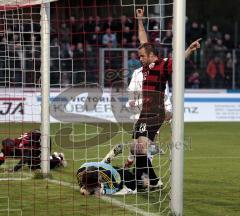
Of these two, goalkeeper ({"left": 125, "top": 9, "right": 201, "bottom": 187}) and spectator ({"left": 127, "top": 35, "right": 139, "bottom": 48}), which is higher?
spectator ({"left": 127, "top": 35, "right": 139, "bottom": 48})

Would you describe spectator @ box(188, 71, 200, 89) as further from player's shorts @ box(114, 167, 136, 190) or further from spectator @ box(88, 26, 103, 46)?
player's shorts @ box(114, 167, 136, 190)

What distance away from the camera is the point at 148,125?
10.7 metres

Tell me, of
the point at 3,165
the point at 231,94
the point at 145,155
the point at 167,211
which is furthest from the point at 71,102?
the point at 167,211

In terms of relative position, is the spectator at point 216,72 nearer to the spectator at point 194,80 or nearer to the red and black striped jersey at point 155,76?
the spectator at point 194,80

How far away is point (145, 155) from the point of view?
10.5 metres

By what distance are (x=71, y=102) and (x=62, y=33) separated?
4057 mm

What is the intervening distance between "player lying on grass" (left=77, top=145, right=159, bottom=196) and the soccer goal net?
1.7 inches

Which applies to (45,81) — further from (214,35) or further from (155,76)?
(214,35)

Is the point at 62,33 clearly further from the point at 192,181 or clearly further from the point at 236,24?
the point at 192,181

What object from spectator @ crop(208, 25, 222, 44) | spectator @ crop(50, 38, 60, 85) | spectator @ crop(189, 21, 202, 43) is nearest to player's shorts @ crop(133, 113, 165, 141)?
spectator @ crop(50, 38, 60, 85)

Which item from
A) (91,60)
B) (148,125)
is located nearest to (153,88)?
(148,125)

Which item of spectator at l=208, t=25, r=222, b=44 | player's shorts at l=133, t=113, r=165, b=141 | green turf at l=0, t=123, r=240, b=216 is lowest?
green turf at l=0, t=123, r=240, b=216

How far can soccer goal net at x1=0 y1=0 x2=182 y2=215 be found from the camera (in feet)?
32.9

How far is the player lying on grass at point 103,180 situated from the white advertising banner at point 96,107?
35.3 feet
